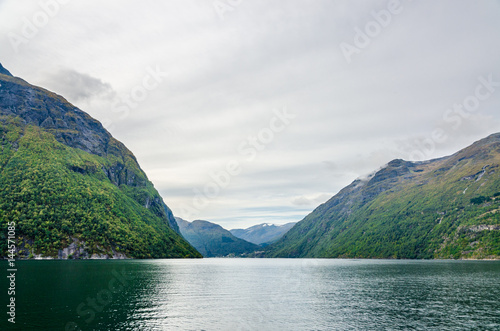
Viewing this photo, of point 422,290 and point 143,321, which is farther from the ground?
point 143,321

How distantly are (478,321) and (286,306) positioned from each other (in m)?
39.7

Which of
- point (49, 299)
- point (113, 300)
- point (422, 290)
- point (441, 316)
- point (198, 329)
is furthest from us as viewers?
point (422, 290)

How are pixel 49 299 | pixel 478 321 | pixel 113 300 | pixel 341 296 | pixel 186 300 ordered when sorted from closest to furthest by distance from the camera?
Result: pixel 478 321 → pixel 49 299 → pixel 113 300 → pixel 186 300 → pixel 341 296

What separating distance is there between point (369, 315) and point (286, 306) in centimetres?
1992

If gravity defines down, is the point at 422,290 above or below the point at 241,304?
below

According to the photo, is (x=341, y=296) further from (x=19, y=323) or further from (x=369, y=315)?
(x=19, y=323)

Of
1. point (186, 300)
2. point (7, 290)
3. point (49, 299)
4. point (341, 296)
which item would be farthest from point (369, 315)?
point (7, 290)

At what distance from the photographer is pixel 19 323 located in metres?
47.3

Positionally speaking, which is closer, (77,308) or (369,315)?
(77,308)

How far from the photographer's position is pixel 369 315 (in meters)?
64.1

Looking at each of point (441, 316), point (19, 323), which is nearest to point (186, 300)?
point (19, 323)

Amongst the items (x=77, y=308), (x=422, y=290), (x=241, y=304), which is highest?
(x=77, y=308)

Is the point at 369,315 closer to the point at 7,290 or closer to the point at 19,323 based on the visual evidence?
the point at 19,323

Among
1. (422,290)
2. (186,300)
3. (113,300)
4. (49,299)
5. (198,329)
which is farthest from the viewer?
(422,290)
